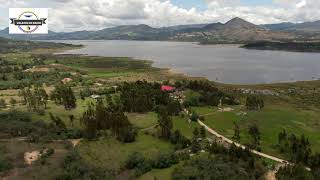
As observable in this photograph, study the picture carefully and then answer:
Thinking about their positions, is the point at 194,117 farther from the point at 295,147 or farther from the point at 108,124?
the point at 295,147

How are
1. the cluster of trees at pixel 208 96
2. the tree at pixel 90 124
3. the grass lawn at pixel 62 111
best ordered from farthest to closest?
the cluster of trees at pixel 208 96 < the grass lawn at pixel 62 111 < the tree at pixel 90 124

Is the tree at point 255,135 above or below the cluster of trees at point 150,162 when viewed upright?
above

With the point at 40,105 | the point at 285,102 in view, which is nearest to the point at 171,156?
the point at 40,105

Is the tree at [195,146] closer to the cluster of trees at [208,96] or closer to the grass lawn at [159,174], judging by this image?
the grass lawn at [159,174]

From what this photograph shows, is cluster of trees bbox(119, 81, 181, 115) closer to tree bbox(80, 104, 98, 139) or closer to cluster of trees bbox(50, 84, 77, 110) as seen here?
cluster of trees bbox(50, 84, 77, 110)

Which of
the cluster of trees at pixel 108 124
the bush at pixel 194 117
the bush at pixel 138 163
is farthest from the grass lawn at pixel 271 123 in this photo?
the bush at pixel 138 163

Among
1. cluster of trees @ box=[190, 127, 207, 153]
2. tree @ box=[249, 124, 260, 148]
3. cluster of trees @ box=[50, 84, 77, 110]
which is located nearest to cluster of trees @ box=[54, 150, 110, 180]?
cluster of trees @ box=[190, 127, 207, 153]

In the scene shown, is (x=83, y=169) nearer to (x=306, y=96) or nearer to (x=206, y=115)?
(x=206, y=115)
